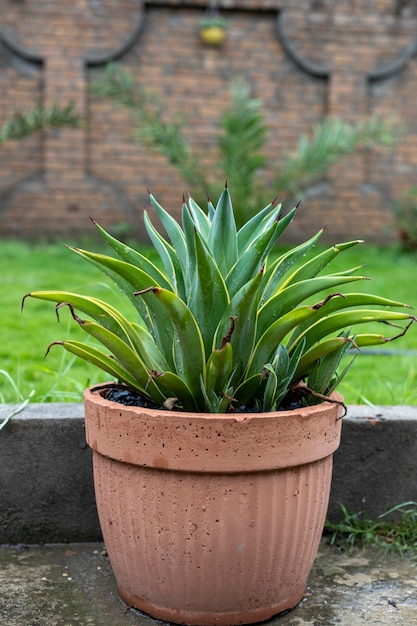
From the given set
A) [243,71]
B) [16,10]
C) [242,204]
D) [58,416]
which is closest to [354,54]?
[243,71]

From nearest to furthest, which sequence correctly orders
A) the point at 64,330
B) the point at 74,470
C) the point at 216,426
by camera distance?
the point at 216,426
the point at 74,470
the point at 64,330

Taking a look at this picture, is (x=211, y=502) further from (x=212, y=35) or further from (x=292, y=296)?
(x=212, y=35)

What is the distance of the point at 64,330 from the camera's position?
4836mm

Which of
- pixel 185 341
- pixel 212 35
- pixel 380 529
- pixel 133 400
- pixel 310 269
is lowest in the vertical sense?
pixel 380 529

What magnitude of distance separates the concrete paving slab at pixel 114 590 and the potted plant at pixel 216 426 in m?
0.08

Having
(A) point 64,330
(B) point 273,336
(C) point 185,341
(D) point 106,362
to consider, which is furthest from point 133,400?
(A) point 64,330

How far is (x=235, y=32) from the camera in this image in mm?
9680

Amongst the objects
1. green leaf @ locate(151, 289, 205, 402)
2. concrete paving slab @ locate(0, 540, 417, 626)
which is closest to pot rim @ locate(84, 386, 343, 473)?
green leaf @ locate(151, 289, 205, 402)

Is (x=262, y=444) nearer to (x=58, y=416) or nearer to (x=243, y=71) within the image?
(x=58, y=416)

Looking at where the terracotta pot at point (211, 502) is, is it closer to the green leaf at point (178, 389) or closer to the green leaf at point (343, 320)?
the green leaf at point (178, 389)

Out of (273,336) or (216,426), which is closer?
(216,426)

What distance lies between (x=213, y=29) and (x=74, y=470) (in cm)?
796

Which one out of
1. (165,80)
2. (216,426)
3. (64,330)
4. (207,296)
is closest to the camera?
(216,426)

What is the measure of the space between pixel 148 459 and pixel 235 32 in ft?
28.6
